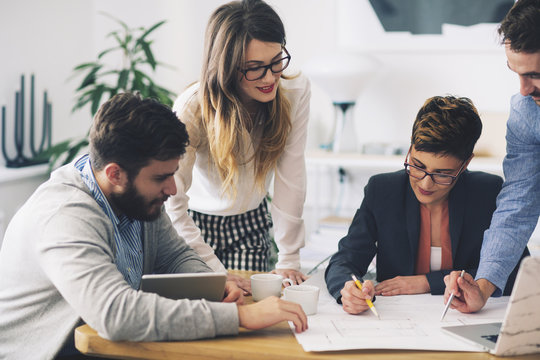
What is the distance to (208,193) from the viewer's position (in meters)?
1.94

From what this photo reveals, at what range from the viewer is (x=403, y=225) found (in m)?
1.70

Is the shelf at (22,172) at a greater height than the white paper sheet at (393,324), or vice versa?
the white paper sheet at (393,324)

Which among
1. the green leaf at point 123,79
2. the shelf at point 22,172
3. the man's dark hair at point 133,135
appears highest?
the man's dark hair at point 133,135

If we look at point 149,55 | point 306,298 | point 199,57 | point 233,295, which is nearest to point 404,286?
point 306,298

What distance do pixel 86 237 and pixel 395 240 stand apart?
840 millimetres

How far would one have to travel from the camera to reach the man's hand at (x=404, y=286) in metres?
1.54

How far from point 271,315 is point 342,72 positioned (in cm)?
174

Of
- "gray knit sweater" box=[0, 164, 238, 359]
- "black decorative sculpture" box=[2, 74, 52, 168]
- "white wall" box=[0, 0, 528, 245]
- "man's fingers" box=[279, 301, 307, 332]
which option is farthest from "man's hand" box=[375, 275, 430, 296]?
"black decorative sculpture" box=[2, 74, 52, 168]

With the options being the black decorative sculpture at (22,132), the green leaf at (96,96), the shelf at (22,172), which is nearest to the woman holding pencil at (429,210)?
the green leaf at (96,96)

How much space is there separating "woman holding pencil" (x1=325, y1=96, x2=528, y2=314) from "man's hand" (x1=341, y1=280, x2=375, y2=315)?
17cm

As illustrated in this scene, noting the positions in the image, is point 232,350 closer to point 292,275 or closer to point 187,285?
point 187,285

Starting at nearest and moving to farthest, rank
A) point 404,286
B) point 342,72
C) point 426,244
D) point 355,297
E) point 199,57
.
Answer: point 355,297
point 404,286
point 426,244
point 342,72
point 199,57

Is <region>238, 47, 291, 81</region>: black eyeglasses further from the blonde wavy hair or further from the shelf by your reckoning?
the shelf

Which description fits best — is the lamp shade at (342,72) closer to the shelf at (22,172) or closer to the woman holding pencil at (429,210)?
the woman holding pencil at (429,210)
